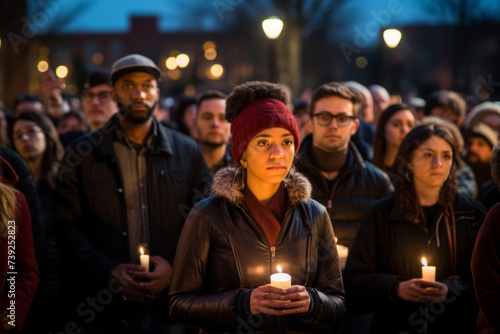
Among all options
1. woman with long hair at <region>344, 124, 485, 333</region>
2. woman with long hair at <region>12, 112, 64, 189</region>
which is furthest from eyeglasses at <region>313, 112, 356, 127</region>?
woman with long hair at <region>12, 112, 64, 189</region>

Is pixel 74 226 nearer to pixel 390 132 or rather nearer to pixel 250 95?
pixel 250 95

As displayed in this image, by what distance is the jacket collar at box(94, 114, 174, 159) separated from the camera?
166 inches

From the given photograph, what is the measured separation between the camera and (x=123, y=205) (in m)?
4.19

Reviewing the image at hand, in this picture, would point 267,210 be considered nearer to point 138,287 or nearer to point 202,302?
point 202,302

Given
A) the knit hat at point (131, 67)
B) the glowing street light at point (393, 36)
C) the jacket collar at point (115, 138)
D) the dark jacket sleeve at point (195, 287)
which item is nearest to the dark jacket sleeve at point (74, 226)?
the jacket collar at point (115, 138)

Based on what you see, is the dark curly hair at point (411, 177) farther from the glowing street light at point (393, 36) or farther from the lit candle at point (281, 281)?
the glowing street light at point (393, 36)

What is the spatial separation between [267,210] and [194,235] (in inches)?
16.8

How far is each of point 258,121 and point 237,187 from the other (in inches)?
15.6

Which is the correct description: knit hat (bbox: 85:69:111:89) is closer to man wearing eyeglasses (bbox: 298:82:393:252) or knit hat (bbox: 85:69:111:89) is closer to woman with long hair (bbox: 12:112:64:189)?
woman with long hair (bbox: 12:112:64:189)

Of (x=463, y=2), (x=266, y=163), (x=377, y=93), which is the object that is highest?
(x=463, y=2)

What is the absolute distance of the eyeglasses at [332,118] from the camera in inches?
190

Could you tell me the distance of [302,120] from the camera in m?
7.52

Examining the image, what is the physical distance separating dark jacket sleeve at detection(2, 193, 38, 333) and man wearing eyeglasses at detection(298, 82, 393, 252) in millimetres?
2245

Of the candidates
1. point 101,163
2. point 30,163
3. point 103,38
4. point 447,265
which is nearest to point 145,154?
point 101,163
